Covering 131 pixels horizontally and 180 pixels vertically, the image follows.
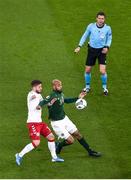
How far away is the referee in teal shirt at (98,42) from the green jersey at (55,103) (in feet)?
13.6

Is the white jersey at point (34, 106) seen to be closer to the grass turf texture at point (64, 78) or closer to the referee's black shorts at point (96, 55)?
the grass turf texture at point (64, 78)

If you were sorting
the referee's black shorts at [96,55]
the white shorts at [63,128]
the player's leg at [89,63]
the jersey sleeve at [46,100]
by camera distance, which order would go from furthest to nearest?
the player's leg at [89,63]
the referee's black shorts at [96,55]
the white shorts at [63,128]
the jersey sleeve at [46,100]

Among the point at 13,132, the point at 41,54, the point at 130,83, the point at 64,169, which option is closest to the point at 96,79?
the point at 130,83

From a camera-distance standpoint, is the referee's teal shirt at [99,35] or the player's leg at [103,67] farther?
the player's leg at [103,67]

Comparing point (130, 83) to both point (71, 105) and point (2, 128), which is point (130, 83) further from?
point (2, 128)

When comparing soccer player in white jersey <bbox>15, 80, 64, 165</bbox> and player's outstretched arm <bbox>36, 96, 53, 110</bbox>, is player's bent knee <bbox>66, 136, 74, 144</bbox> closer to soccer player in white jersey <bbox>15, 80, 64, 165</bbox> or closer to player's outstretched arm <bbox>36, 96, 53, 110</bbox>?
soccer player in white jersey <bbox>15, 80, 64, 165</bbox>

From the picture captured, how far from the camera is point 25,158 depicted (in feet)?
63.4

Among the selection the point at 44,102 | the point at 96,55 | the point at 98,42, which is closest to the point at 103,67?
the point at 96,55

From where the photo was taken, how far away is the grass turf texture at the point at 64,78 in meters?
19.0

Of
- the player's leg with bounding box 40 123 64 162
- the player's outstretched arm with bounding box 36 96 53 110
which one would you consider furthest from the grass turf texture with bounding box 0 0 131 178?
the player's outstretched arm with bounding box 36 96 53 110

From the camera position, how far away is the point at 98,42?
22.8m

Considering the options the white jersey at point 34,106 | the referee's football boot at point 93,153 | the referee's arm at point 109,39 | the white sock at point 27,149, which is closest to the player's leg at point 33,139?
the white sock at point 27,149

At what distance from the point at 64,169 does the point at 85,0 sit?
15311 mm

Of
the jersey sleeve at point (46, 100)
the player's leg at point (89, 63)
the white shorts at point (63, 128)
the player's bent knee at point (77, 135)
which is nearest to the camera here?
the jersey sleeve at point (46, 100)
